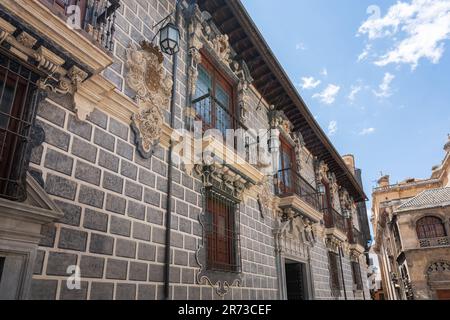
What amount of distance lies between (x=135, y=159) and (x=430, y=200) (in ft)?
88.2

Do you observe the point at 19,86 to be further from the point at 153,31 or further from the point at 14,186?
the point at 153,31

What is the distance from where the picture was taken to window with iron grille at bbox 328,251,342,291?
11.6 meters

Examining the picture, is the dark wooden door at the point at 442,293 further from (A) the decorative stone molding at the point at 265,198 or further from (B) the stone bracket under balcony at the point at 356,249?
(A) the decorative stone molding at the point at 265,198

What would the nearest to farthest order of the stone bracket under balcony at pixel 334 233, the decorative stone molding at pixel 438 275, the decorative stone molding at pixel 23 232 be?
the decorative stone molding at pixel 23 232
the stone bracket under balcony at pixel 334 233
the decorative stone molding at pixel 438 275

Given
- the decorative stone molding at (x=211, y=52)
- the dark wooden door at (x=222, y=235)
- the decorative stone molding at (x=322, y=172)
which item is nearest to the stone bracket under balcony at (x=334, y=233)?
the decorative stone molding at (x=322, y=172)

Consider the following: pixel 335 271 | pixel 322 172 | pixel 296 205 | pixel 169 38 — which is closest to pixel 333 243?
pixel 335 271

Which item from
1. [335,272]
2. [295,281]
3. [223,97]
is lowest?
[295,281]

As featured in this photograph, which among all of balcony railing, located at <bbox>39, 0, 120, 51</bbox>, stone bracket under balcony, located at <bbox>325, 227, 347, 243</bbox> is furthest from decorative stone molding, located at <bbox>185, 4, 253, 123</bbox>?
stone bracket under balcony, located at <bbox>325, 227, 347, 243</bbox>

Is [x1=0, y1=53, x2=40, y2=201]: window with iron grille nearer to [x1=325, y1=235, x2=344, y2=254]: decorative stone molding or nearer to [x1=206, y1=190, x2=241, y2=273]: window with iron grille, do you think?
[x1=206, y1=190, x2=241, y2=273]: window with iron grille

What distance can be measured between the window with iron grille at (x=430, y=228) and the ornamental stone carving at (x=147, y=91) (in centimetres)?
2510

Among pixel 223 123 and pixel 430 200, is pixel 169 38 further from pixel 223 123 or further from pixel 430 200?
pixel 430 200

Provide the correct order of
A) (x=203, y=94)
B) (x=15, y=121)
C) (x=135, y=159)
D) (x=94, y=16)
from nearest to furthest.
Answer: (x=15, y=121)
(x=94, y=16)
(x=135, y=159)
(x=203, y=94)

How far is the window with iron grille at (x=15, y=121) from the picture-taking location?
9.62 ft

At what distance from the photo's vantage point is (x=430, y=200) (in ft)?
83.4
